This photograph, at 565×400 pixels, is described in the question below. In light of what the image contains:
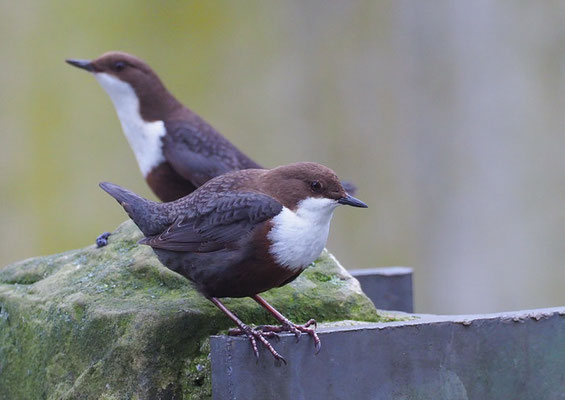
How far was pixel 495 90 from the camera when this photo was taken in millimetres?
8250

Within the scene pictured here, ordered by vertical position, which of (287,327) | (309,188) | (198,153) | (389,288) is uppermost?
(309,188)

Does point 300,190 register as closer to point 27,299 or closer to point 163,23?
point 27,299

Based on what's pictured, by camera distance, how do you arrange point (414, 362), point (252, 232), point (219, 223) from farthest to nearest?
point (219, 223) → point (252, 232) → point (414, 362)

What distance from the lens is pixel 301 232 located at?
3100mm

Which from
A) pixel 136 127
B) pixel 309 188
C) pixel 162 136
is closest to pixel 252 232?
pixel 309 188

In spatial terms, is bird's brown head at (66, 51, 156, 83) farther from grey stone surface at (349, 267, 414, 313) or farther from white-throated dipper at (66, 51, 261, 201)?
grey stone surface at (349, 267, 414, 313)

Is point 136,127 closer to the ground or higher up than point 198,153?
higher up

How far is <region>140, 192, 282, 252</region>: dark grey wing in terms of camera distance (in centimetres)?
314

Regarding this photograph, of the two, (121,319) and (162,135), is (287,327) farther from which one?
(162,135)

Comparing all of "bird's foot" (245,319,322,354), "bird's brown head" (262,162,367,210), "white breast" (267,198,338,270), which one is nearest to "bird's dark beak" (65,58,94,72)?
"bird's brown head" (262,162,367,210)

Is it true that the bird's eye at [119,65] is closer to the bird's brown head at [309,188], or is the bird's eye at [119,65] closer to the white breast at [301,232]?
the bird's brown head at [309,188]

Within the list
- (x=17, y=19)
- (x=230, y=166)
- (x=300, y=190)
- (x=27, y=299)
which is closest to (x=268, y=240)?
(x=300, y=190)

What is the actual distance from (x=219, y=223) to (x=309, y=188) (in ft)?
1.08

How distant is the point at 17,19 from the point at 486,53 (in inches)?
167
